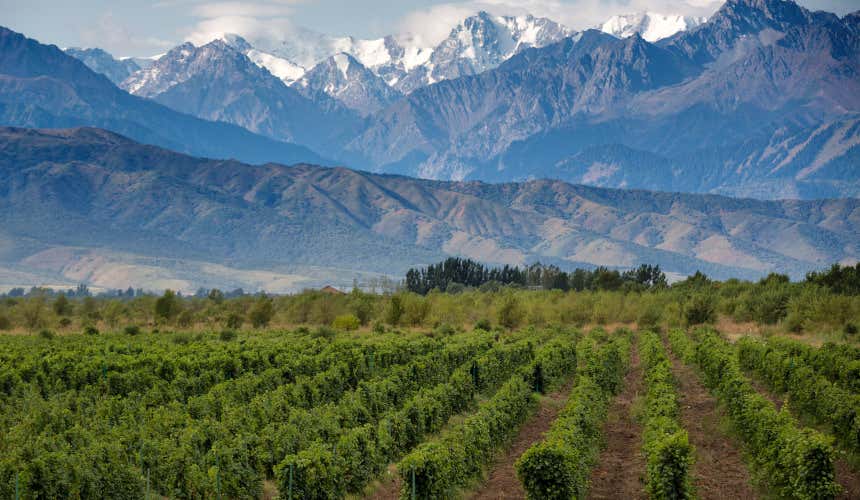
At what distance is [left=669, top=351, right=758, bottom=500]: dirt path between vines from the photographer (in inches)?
1012

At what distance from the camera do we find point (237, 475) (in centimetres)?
2389

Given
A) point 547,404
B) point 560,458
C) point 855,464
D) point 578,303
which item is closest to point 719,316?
point 578,303

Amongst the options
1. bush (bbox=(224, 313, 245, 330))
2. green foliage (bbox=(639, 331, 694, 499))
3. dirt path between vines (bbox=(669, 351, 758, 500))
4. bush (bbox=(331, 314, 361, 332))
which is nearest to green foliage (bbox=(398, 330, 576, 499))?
green foliage (bbox=(639, 331, 694, 499))

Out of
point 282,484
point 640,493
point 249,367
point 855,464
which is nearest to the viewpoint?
point 282,484

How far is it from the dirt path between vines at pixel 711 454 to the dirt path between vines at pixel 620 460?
5.36 feet

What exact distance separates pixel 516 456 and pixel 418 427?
3.18 meters

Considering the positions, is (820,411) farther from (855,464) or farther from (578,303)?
(578,303)

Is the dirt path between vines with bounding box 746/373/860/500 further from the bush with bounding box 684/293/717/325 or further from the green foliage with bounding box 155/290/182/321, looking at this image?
the green foliage with bounding box 155/290/182/321

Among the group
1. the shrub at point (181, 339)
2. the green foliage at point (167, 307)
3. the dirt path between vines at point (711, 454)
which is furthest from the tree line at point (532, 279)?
the dirt path between vines at point (711, 454)

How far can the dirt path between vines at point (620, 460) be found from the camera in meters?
25.6

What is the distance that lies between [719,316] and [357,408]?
2563 inches

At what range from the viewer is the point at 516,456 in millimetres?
30062

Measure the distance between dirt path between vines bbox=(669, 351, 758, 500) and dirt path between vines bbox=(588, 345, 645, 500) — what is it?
64.3 inches

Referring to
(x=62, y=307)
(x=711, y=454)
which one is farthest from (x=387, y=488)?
(x=62, y=307)
